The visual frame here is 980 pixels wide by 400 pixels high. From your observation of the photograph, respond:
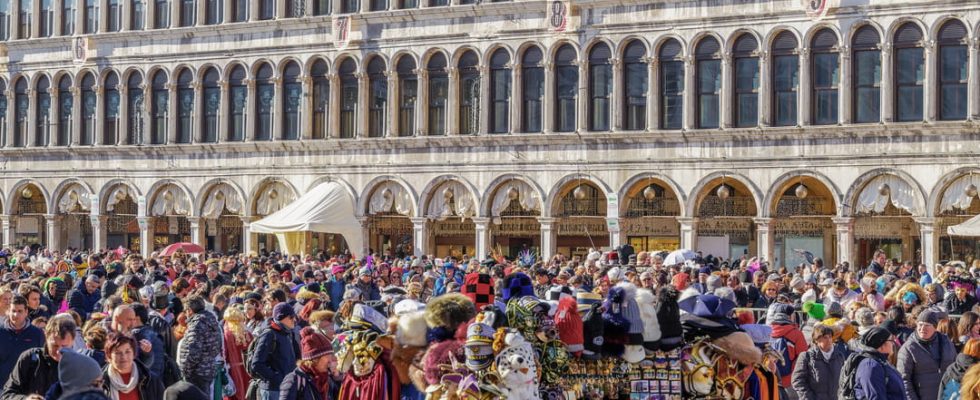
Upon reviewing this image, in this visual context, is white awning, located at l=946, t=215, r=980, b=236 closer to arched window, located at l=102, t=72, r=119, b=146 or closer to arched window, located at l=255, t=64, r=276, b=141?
arched window, located at l=255, t=64, r=276, b=141

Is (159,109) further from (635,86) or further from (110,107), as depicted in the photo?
(635,86)

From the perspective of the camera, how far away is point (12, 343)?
11852 mm

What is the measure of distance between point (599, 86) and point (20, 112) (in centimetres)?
2007

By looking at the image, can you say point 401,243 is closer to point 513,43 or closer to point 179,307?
point 513,43

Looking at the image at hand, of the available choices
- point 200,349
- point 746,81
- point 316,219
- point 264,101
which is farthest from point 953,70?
point 200,349

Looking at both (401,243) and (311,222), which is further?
(401,243)

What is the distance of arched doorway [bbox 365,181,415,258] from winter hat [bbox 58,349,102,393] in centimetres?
3101

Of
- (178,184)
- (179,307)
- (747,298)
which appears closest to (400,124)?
(178,184)

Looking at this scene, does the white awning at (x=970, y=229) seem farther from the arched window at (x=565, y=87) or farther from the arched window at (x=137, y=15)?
the arched window at (x=137, y=15)

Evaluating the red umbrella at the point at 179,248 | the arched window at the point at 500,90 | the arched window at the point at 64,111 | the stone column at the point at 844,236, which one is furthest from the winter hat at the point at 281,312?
the arched window at the point at 64,111

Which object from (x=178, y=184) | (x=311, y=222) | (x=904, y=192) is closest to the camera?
(x=904, y=192)

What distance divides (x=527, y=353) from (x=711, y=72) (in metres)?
27.9

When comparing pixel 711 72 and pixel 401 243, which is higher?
pixel 711 72

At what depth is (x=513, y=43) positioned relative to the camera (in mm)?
37750
